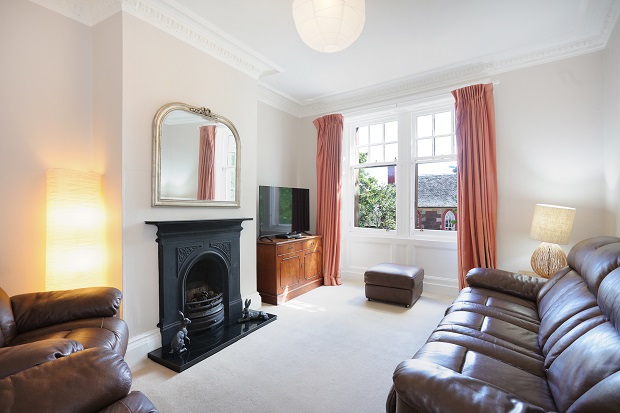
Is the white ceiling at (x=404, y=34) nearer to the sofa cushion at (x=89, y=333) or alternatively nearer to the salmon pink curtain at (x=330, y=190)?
the salmon pink curtain at (x=330, y=190)

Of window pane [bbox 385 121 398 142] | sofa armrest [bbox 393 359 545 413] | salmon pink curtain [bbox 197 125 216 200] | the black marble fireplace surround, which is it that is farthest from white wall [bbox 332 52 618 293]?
salmon pink curtain [bbox 197 125 216 200]

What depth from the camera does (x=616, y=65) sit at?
2.72m

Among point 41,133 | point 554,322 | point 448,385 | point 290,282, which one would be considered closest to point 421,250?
point 290,282

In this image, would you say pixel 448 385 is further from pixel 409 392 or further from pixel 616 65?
pixel 616 65

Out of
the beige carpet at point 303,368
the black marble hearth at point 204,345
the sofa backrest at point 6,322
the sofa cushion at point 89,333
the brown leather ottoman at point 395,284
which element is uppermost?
the sofa backrest at point 6,322

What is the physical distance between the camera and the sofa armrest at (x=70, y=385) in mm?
842

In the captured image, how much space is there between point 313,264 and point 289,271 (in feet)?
2.24

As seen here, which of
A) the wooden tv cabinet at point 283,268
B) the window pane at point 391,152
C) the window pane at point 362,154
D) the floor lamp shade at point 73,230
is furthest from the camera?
the window pane at point 362,154

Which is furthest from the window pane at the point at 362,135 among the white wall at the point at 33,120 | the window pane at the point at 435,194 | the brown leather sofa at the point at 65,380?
the brown leather sofa at the point at 65,380

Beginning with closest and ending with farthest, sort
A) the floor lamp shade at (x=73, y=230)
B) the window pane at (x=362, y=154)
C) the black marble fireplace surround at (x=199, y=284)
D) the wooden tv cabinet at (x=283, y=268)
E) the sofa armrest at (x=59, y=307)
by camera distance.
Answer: the sofa armrest at (x=59, y=307) < the floor lamp shade at (x=73, y=230) < the black marble fireplace surround at (x=199, y=284) < the wooden tv cabinet at (x=283, y=268) < the window pane at (x=362, y=154)

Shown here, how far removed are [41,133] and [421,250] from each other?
4.64m

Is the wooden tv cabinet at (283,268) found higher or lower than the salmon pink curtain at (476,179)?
lower

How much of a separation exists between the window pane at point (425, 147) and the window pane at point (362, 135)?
942 mm

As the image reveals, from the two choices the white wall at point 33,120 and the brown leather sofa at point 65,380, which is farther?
the white wall at point 33,120
